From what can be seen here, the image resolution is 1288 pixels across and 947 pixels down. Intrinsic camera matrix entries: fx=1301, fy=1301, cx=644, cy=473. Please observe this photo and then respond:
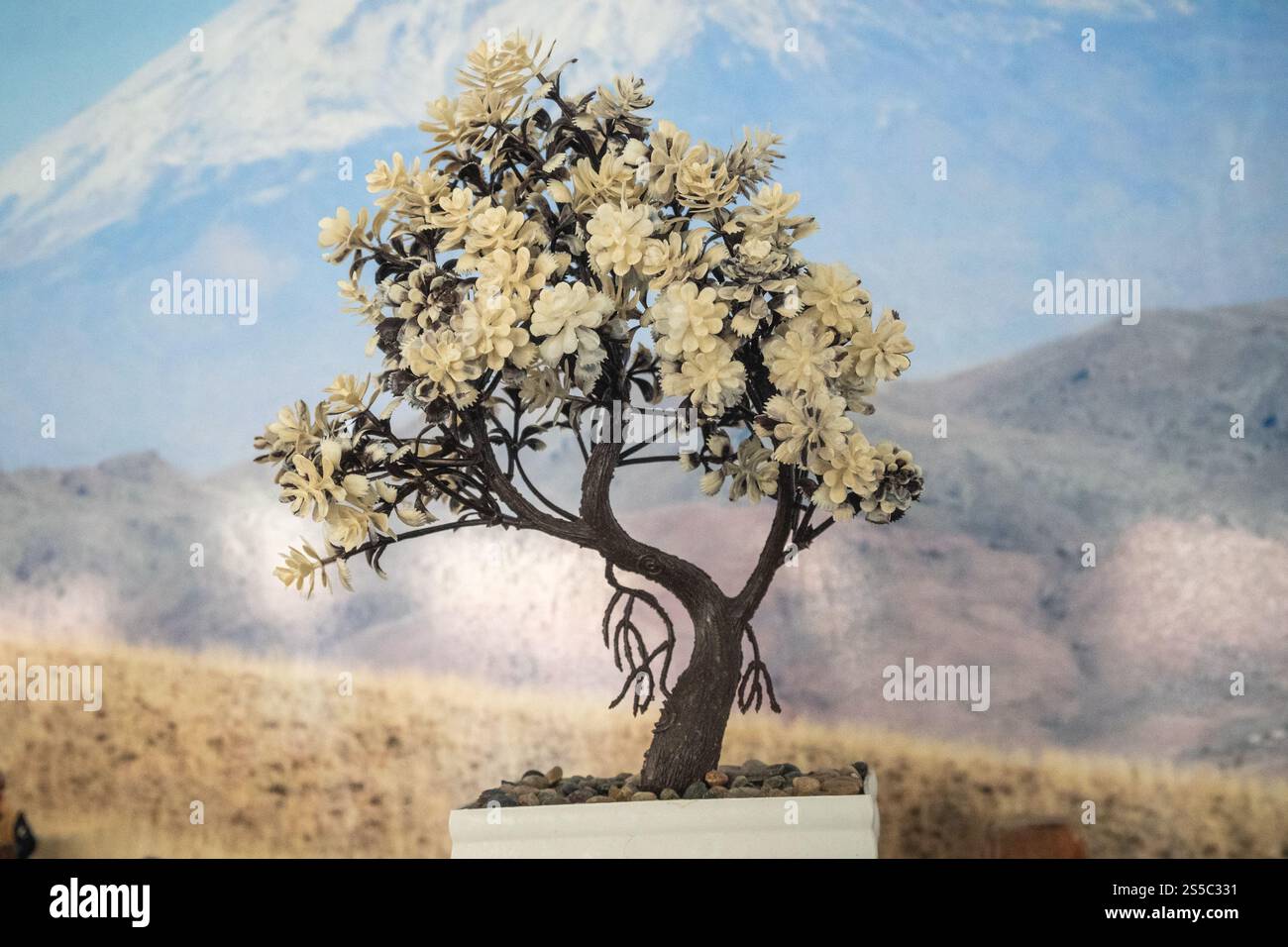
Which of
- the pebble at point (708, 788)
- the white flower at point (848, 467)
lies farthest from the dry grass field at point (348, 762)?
the white flower at point (848, 467)

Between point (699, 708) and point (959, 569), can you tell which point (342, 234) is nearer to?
point (699, 708)

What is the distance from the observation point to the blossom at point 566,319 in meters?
1.96

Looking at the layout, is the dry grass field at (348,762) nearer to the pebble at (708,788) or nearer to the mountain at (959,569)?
the mountain at (959,569)

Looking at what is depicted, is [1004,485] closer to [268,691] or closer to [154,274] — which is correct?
[268,691]

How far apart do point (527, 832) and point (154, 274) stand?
336 cm

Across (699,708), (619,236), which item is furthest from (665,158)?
(699,708)

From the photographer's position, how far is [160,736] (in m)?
4.10

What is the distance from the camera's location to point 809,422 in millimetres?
2023

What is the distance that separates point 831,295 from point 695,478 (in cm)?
233

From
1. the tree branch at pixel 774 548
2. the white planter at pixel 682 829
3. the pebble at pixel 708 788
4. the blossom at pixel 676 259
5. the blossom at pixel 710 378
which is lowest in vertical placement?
the white planter at pixel 682 829

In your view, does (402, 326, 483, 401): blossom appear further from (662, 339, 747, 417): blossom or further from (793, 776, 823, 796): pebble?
(793, 776, 823, 796): pebble

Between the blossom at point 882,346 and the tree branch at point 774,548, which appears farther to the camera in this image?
the tree branch at point 774,548

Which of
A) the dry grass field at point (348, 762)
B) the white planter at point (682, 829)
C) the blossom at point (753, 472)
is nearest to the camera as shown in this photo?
the white planter at point (682, 829)
